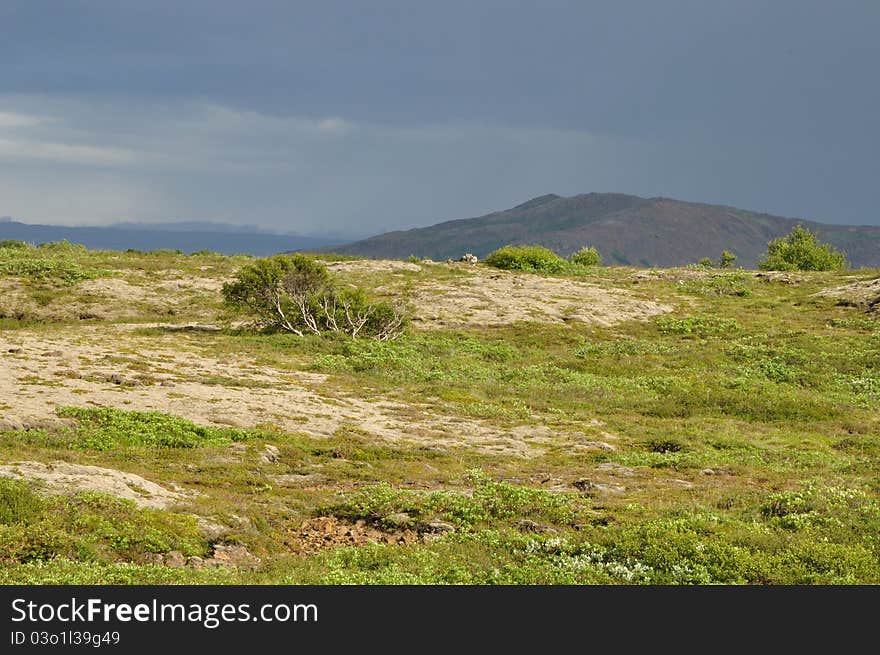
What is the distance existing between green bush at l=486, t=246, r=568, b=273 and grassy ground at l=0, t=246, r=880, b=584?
3123 centimetres

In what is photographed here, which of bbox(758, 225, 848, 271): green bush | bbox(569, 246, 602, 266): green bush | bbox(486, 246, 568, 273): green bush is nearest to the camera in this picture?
bbox(486, 246, 568, 273): green bush

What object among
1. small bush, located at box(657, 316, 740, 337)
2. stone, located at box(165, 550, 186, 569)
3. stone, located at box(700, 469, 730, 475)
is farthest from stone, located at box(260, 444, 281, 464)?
small bush, located at box(657, 316, 740, 337)

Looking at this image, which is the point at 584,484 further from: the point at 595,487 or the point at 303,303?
the point at 303,303

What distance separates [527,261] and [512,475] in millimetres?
57878

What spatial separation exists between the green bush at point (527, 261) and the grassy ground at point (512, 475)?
31.2 meters

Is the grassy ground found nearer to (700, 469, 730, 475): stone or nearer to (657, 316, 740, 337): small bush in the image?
(700, 469, 730, 475): stone

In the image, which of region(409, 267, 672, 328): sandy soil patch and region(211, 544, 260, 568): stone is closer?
→ region(211, 544, 260, 568): stone

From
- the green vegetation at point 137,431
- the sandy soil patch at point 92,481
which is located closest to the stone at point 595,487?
the sandy soil patch at point 92,481

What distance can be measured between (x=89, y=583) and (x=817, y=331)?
157ft

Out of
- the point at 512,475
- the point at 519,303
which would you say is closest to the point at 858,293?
the point at 519,303

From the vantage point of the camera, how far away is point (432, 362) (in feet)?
128

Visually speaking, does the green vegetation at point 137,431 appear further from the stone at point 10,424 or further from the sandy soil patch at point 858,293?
the sandy soil patch at point 858,293

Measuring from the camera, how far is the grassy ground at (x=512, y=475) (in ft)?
42.1

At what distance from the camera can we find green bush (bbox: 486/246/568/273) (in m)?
75.3
